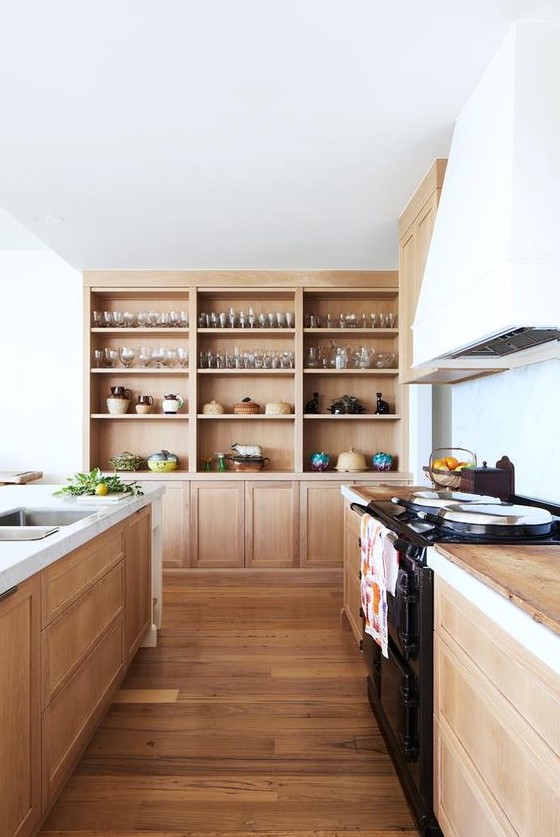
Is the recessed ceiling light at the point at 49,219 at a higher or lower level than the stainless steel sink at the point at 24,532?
higher

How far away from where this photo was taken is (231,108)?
2.38 metres

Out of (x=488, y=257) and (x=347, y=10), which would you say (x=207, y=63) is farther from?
(x=488, y=257)

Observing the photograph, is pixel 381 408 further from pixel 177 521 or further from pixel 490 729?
pixel 490 729

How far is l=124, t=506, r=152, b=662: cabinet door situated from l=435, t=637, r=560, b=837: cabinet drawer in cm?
156

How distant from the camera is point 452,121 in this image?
2459 millimetres

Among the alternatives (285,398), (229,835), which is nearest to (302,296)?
(285,398)

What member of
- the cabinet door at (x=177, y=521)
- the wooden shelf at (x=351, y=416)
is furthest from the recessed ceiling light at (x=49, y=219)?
the wooden shelf at (x=351, y=416)

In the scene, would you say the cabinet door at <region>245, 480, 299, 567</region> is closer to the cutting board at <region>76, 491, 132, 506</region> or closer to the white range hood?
the cutting board at <region>76, 491, 132, 506</region>

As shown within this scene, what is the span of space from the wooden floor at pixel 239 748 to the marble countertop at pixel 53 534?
838mm

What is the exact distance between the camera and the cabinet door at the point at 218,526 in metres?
4.60

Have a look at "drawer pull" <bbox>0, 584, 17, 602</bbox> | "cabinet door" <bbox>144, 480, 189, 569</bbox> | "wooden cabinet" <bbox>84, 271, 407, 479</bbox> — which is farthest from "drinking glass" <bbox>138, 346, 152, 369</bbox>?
"drawer pull" <bbox>0, 584, 17, 602</bbox>

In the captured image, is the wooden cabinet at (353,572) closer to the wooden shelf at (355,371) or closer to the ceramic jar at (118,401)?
the wooden shelf at (355,371)

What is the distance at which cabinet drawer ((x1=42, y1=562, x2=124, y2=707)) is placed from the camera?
1.68 metres

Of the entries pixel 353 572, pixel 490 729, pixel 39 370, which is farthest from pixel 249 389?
pixel 490 729
